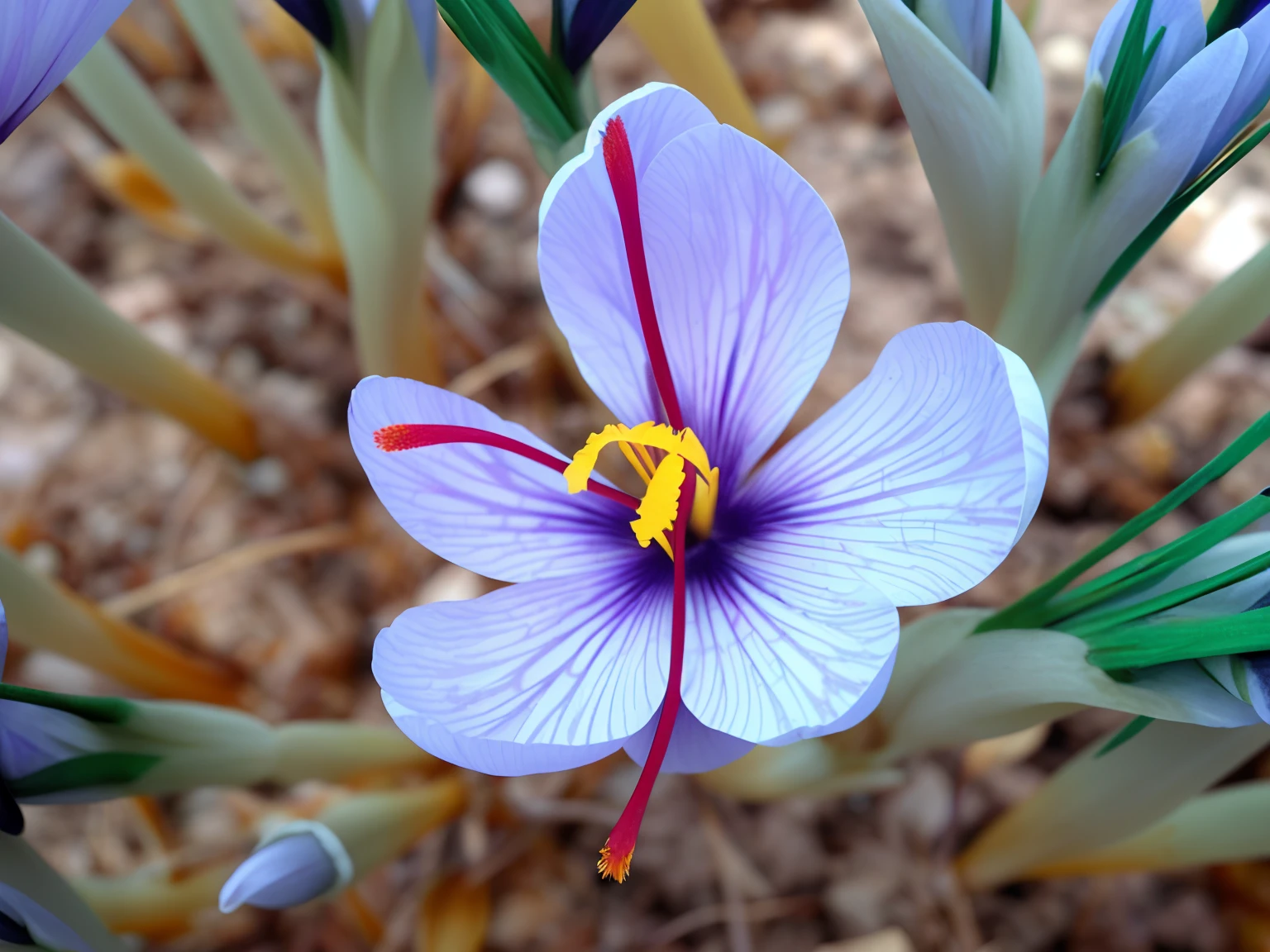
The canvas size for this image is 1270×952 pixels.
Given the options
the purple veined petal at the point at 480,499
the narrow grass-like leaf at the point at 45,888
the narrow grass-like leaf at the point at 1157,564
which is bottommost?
the narrow grass-like leaf at the point at 45,888

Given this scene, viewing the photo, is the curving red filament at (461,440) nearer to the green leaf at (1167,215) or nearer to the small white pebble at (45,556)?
the green leaf at (1167,215)

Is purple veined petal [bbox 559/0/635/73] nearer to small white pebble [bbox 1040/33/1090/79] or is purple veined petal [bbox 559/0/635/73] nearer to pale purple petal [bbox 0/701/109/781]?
pale purple petal [bbox 0/701/109/781]

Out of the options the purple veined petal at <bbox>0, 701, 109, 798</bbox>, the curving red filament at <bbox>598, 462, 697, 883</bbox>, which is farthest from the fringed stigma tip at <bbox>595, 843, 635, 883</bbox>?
the purple veined petal at <bbox>0, 701, 109, 798</bbox>

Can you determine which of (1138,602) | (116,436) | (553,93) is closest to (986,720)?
(1138,602)

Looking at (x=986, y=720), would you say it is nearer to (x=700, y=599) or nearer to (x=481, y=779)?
(x=700, y=599)

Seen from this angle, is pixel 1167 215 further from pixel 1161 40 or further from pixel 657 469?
pixel 657 469

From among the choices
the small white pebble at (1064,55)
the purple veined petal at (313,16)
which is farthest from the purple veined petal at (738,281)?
the small white pebble at (1064,55)

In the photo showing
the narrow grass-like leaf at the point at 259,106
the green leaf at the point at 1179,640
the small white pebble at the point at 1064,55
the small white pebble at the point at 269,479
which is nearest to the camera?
the green leaf at the point at 1179,640
